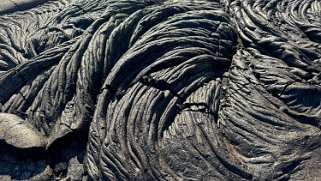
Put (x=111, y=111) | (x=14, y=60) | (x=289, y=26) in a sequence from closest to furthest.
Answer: (x=111, y=111) < (x=289, y=26) < (x=14, y=60)

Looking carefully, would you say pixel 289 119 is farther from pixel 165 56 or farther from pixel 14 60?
pixel 14 60

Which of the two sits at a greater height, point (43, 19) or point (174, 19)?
point (174, 19)

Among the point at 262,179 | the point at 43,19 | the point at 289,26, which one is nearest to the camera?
→ the point at 262,179

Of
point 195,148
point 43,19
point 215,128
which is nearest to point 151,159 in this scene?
point 195,148

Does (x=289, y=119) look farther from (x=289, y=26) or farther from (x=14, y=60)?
(x=14, y=60)

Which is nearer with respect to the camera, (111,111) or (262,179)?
(262,179)

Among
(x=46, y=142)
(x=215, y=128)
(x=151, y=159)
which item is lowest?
(x=46, y=142)
